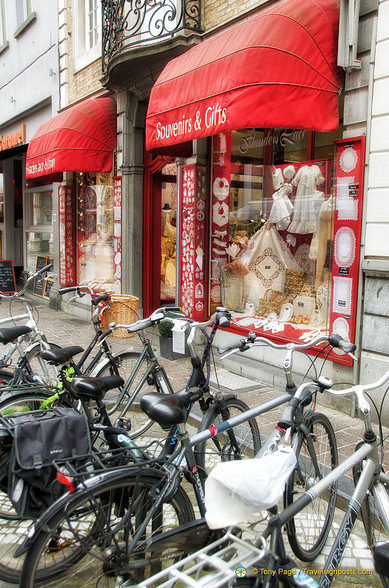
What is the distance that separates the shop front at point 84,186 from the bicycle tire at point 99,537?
7.47 metres

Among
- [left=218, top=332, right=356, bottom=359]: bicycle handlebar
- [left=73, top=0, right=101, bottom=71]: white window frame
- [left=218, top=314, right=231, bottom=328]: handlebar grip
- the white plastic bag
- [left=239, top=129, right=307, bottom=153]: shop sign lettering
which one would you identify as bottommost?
the white plastic bag

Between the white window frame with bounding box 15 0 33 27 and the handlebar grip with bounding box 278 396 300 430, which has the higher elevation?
the white window frame with bounding box 15 0 33 27

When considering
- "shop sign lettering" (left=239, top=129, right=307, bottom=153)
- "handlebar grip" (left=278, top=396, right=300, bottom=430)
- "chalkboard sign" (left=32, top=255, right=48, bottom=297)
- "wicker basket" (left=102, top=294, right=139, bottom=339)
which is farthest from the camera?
"chalkboard sign" (left=32, top=255, right=48, bottom=297)

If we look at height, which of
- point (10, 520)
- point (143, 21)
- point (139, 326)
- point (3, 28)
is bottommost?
point (10, 520)

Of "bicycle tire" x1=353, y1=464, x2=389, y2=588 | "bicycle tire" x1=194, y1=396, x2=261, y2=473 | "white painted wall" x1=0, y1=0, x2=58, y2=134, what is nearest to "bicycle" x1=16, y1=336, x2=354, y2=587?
"bicycle tire" x1=353, y1=464, x2=389, y2=588

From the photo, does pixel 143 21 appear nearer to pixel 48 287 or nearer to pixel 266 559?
pixel 48 287

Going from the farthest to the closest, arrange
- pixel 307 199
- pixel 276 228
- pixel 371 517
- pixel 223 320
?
1. pixel 276 228
2. pixel 307 199
3. pixel 223 320
4. pixel 371 517

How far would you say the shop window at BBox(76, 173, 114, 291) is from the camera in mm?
10676

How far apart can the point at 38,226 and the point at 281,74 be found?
10.8 metres

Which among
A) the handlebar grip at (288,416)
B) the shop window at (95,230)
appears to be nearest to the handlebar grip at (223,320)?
the handlebar grip at (288,416)

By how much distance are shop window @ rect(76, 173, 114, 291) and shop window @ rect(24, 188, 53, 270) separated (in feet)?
7.75

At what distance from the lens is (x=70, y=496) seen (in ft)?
7.22

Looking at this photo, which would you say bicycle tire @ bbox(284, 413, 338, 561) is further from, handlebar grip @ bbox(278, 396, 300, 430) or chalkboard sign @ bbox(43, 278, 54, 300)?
chalkboard sign @ bbox(43, 278, 54, 300)

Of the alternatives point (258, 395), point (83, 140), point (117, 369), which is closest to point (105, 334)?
point (117, 369)
